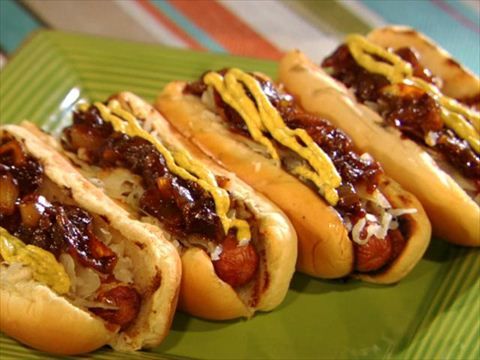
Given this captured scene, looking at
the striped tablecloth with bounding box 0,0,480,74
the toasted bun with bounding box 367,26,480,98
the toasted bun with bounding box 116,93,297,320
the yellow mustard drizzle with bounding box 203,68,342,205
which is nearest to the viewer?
the toasted bun with bounding box 116,93,297,320

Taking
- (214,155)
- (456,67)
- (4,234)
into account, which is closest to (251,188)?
(214,155)

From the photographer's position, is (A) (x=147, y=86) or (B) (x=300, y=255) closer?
(B) (x=300, y=255)

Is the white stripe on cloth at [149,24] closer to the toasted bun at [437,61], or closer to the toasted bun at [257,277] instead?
the toasted bun at [437,61]

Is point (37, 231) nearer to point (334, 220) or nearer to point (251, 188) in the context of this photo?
point (251, 188)

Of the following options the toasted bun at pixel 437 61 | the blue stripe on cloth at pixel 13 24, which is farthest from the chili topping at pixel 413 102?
the blue stripe on cloth at pixel 13 24

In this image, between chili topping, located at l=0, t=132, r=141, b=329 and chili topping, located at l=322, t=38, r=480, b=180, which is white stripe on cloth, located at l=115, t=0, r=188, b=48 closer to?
chili topping, located at l=322, t=38, r=480, b=180

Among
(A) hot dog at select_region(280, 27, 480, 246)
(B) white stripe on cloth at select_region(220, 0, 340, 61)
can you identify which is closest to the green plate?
(A) hot dog at select_region(280, 27, 480, 246)

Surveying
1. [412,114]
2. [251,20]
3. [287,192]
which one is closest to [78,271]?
[287,192]
